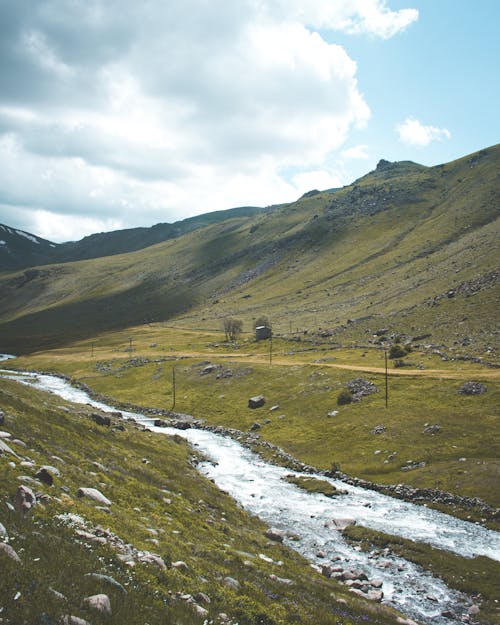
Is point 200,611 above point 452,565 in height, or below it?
above

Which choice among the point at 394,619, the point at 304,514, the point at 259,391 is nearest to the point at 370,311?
the point at 259,391

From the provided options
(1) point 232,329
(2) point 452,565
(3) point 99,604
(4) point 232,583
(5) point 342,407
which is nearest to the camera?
(3) point 99,604

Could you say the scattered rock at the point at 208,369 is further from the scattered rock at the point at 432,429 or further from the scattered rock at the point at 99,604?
the scattered rock at the point at 99,604

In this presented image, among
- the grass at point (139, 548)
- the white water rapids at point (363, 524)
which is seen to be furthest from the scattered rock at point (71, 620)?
the white water rapids at point (363, 524)

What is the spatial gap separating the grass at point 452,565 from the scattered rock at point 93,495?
24275 mm

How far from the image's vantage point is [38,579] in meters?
13.2

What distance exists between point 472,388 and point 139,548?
68821 millimetres

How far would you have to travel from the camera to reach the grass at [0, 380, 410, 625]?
13758 mm

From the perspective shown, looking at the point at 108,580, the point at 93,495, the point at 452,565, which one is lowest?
the point at 452,565

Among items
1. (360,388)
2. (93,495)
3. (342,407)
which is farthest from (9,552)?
(360,388)

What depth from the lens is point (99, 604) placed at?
43.6ft

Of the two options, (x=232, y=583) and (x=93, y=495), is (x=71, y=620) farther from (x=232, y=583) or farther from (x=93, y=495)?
(x=93, y=495)

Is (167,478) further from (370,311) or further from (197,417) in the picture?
(370,311)

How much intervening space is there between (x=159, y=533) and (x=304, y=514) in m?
25.0
